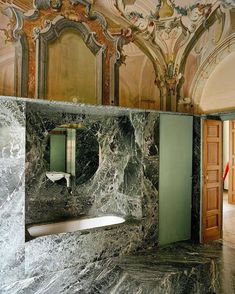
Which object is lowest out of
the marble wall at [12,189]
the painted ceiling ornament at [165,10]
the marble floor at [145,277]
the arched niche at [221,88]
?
the marble floor at [145,277]

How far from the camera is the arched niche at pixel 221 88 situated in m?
4.10

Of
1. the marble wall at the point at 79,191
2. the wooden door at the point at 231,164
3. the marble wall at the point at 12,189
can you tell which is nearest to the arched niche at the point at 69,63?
the marble wall at the point at 79,191

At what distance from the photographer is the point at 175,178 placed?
13.8 feet

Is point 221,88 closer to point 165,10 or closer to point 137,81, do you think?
point 137,81

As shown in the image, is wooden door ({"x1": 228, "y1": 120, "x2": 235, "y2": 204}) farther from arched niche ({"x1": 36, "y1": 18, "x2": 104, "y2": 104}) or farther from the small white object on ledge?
the small white object on ledge

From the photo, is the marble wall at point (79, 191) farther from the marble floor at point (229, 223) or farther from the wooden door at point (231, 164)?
the wooden door at point (231, 164)

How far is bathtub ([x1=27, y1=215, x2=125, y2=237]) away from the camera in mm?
3611

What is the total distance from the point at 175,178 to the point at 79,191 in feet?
5.15

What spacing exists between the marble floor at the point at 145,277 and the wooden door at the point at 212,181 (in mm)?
678

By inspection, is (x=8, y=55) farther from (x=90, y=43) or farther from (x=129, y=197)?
(x=129, y=197)

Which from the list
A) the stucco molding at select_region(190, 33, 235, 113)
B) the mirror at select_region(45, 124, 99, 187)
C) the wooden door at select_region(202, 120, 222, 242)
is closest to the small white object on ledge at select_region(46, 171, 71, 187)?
the mirror at select_region(45, 124, 99, 187)

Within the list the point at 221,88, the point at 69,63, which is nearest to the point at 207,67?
the point at 221,88

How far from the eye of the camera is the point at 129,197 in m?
4.16

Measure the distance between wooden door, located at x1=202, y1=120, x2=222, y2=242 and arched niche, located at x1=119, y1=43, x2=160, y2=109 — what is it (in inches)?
40.2
